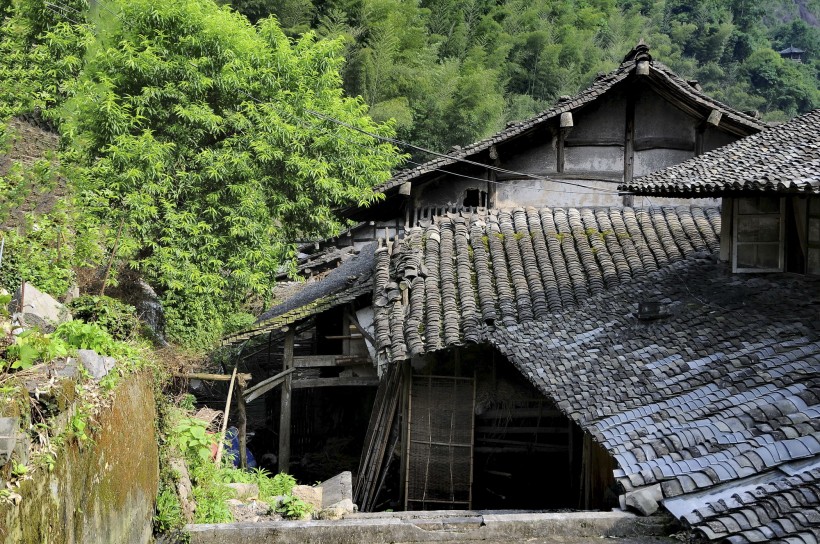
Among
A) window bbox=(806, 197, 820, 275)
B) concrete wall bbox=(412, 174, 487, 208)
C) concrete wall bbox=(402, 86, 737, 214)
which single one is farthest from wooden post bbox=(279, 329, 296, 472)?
window bbox=(806, 197, 820, 275)

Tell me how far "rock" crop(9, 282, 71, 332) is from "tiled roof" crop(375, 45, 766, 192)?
811 cm

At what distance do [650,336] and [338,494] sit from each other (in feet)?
15.9

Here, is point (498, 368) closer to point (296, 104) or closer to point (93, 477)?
point (93, 477)

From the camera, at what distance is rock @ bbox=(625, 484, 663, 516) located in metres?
6.57

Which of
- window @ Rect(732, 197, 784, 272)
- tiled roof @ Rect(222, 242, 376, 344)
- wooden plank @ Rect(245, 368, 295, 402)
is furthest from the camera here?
wooden plank @ Rect(245, 368, 295, 402)

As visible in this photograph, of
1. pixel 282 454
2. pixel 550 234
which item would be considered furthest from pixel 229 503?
pixel 550 234

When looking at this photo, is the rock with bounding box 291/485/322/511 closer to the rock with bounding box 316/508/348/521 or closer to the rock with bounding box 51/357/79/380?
the rock with bounding box 316/508/348/521

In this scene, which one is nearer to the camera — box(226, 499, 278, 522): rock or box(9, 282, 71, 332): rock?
box(9, 282, 71, 332): rock

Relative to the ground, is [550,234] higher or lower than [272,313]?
higher

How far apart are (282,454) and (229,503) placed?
683 centimetres

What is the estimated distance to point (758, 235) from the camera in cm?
1128

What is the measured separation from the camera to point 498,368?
12.8m

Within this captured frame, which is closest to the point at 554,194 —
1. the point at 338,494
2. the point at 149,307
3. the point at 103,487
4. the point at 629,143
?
the point at 629,143

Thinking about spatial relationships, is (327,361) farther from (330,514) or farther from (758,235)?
(758,235)
